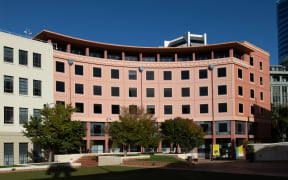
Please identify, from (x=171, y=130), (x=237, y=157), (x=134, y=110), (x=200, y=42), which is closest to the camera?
(x=134, y=110)

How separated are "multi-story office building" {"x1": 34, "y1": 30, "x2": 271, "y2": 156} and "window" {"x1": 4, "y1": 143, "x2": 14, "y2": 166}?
1582 centimetres

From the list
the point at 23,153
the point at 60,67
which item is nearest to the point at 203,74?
the point at 60,67

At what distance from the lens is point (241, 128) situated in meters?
60.2

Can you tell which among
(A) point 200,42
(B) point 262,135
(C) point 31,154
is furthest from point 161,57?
(A) point 200,42

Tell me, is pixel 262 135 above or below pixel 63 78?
below

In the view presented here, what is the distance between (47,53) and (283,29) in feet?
555

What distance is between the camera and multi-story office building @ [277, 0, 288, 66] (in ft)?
610

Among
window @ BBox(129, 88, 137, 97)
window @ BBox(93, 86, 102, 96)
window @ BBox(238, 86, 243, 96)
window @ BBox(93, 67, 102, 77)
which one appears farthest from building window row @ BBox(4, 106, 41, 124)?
window @ BBox(238, 86, 243, 96)

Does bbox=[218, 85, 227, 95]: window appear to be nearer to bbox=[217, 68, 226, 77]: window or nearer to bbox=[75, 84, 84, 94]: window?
bbox=[217, 68, 226, 77]: window

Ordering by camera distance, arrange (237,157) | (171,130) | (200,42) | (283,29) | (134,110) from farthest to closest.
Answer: (283,29) < (200,42) < (237,157) < (171,130) < (134,110)

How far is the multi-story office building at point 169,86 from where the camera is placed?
57156mm

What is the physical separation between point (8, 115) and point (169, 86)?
29285 mm

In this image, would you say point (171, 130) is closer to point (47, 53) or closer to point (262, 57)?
point (47, 53)

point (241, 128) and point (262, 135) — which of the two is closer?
point (241, 128)
